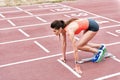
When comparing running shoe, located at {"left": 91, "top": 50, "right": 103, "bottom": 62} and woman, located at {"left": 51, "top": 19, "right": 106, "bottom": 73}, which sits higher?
woman, located at {"left": 51, "top": 19, "right": 106, "bottom": 73}

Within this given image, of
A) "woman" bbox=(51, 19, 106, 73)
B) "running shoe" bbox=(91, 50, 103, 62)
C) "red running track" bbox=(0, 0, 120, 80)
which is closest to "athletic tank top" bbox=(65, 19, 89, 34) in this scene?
"woman" bbox=(51, 19, 106, 73)

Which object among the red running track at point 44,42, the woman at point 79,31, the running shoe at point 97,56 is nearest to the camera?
the woman at point 79,31

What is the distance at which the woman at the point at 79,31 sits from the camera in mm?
6480

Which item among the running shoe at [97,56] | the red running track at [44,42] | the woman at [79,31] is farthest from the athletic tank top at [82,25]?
the red running track at [44,42]

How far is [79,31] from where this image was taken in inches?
272

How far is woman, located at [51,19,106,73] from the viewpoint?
648cm

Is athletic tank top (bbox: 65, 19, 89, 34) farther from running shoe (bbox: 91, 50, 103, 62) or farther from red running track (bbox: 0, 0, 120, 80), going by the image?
red running track (bbox: 0, 0, 120, 80)

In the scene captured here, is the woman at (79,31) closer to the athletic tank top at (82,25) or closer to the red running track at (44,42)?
the athletic tank top at (82,25)

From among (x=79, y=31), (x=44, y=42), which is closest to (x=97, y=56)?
(x=79, y=31)

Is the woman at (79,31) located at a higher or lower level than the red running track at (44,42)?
higher

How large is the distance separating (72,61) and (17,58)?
5.72 ft

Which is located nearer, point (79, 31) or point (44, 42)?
point (79, 31)

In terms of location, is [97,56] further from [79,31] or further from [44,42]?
Answer: [44,42]

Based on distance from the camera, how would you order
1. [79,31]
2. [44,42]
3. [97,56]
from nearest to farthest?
[79,31]
[97,56]
[44,42]
